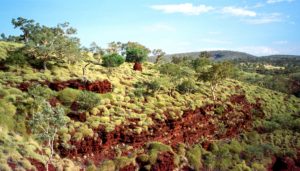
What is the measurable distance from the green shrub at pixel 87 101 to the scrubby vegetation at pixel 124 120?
13cm

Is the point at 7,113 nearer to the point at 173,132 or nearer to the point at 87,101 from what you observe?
the point at 87,101

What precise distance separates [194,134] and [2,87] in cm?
2751

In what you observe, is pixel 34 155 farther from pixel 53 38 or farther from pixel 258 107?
pixel 258 107

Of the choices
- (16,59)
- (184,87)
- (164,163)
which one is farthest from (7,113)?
(184,87)

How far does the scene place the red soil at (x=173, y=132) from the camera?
35344 millimetres

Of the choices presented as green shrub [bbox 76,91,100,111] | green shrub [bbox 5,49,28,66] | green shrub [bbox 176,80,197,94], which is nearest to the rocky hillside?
green shrub [bbox 76,91,100,111]

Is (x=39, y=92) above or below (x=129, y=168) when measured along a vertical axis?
above

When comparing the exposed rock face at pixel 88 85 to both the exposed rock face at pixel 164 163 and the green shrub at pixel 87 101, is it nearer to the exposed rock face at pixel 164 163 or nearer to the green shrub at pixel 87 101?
the green shrub at pixel 87 101

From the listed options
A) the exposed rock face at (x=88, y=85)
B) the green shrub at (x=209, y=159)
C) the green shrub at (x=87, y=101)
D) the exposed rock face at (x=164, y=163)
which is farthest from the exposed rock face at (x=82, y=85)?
the green shrub at (x=209, y=159)

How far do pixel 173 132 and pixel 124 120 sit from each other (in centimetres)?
807

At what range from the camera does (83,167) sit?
3278 cm

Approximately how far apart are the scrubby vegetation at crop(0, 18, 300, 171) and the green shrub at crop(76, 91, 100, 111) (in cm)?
13

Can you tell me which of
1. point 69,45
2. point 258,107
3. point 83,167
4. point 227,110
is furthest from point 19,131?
point 258,107

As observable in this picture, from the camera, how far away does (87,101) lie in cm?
3966
